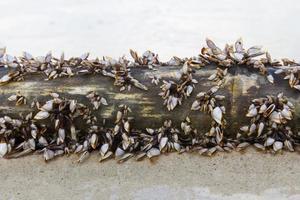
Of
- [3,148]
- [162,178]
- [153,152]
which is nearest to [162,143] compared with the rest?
[153,152]

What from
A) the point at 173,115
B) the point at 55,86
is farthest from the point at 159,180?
the point at 55,86

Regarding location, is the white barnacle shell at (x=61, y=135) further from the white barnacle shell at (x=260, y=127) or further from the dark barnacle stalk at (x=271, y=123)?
the white barnacle shell at (x=260, y=127)

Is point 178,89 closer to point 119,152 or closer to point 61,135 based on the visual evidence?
point 119,152

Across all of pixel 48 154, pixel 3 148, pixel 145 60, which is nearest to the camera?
pixel 48 154

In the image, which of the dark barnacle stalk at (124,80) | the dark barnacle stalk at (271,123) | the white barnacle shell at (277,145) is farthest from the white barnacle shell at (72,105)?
the white barnacle shell at (277,145)

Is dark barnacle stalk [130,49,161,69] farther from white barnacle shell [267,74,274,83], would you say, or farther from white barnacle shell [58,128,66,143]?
white barnacle shell [267,74,274,83]
